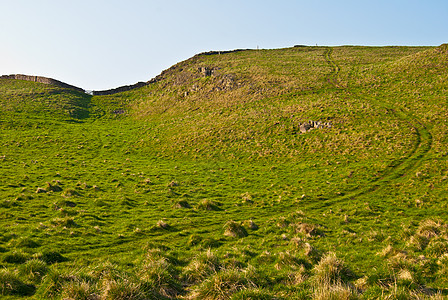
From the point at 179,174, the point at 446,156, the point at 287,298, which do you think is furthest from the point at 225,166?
the point at 287,298

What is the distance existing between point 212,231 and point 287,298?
417 inches

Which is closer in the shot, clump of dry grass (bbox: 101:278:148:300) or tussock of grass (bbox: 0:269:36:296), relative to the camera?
clump of dry grass (bbox: 101:278:148:300)

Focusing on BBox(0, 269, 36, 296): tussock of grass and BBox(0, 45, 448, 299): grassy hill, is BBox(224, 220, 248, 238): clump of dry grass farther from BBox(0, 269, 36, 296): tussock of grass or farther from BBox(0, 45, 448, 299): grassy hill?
BBox(0, 269, 36, 296): tussock of grass

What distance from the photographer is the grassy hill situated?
8.82 metres

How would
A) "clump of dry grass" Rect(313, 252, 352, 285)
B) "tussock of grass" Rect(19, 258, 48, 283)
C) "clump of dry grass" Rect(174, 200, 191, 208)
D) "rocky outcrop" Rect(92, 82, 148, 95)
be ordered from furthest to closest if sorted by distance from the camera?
1. "rocky outcrop" Rect(92, 82, 148, 95)
2. "clump of dry grass" Rect(174, 200, 191, 208)
3. "tussock of grass" Rect(19, 258, 48, 283)
4. "clump of dry grass" Rect(313, 252, 352, 285)

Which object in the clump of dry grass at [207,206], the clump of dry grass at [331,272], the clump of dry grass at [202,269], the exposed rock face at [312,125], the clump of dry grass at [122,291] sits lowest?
the clump of dry grass at [207,206]

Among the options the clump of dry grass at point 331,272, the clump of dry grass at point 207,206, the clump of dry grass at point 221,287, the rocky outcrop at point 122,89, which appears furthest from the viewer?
the rocky outcrop at point 122,89

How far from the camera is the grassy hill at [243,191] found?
882 centimetres

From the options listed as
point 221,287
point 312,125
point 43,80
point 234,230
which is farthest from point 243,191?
point 43,80

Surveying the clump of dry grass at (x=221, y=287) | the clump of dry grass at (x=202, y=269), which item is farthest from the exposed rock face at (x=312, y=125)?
the clump of dry grass at (x=221, y=287)

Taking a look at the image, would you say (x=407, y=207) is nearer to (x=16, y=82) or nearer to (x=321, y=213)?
(x=321, y=213)

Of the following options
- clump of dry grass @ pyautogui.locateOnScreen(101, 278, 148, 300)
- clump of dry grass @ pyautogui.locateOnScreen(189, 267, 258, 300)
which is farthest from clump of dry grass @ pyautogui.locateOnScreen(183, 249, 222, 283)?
clump of dry grass @ pyautogui.locateOnScreen(101, 278, 148, 300)

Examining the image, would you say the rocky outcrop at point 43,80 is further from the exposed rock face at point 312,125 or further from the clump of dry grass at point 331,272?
the clump of dry grass at point 331,272

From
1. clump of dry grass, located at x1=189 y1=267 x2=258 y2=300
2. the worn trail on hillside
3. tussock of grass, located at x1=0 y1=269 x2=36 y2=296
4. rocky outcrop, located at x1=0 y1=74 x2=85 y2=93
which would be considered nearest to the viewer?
clump of dry grass, located at x1=189 y1=267 x2=258 y2=300
